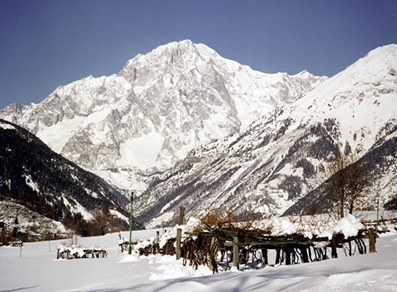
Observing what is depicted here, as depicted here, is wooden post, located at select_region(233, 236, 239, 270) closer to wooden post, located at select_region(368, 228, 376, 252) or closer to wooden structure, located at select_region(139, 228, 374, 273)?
wooden structure, located at select_region(139, 228, 374, 273)

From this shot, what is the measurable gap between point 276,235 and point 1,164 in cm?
20531

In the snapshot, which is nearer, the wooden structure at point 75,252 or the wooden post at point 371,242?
the wooden post at point 371,242

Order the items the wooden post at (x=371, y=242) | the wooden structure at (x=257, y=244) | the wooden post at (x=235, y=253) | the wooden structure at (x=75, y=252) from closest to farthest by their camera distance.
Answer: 1. the wooden post at (x=371, y=242)
2. the wooden post at (x=235, y=253)
3. the wooden structure at (x=257, y=244)
4. the wooden structure at (x=75, y=252)

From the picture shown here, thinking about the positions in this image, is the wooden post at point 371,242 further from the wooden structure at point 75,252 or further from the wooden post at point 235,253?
the wooden structure at point 75,252

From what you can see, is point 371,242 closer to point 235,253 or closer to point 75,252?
point 235,253

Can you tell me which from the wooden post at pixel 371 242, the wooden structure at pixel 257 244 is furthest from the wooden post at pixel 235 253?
the wooden post at pixel 371 242

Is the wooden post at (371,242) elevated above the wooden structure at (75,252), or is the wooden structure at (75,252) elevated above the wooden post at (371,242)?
the wooden post at (371,242)

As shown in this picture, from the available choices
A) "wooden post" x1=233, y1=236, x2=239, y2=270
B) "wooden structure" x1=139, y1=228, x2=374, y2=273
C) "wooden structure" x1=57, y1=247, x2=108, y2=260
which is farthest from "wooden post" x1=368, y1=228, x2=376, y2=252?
"wooden structure" x1=57, y1=247, x2=108, y2=260

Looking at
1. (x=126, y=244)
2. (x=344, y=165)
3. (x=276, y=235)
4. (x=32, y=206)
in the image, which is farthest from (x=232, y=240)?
(x=32, y=206)

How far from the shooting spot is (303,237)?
53.0 feet

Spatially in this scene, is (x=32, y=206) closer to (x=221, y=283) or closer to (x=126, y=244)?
(x=126, y=244)

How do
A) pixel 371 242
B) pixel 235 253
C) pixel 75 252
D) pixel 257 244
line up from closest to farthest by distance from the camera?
1. pixel 371 242
2. pixel 235 253
3. pixel 257 244
4. pixel 75 252

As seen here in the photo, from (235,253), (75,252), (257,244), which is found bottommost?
(75,252)

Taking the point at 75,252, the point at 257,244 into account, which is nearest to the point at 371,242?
the point at 257,244
